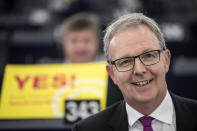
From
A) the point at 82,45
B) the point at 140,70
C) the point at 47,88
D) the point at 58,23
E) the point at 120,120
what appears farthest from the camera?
the point at 58,23

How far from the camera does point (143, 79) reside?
66.6 inches

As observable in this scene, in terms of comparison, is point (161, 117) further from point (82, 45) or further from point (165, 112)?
point (82, 45)

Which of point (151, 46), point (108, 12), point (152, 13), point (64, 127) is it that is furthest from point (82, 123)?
point (108, 12)

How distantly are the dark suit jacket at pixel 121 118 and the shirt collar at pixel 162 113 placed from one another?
0.10 feet

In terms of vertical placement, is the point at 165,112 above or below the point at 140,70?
below

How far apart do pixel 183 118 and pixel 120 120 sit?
0.34 metres

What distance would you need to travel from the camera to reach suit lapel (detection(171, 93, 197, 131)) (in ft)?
5.56

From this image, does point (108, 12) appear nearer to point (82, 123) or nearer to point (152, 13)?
point (152, 13)

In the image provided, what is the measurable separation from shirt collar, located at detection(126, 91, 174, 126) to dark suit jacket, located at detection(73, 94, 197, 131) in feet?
0.10

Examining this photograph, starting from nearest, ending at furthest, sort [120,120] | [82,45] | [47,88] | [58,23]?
[120,120] < [47,88] < [82,45] < [58,23]

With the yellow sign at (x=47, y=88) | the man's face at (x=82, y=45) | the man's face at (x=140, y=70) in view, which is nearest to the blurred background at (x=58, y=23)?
the man's face at (x=82, y=45)

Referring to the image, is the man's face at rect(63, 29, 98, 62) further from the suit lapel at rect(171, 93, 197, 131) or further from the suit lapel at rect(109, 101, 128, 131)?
the suit lapel at rect(171, 93, 197, 131)

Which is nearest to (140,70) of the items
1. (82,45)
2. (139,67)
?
(139,67)

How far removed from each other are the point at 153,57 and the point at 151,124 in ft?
1.17
